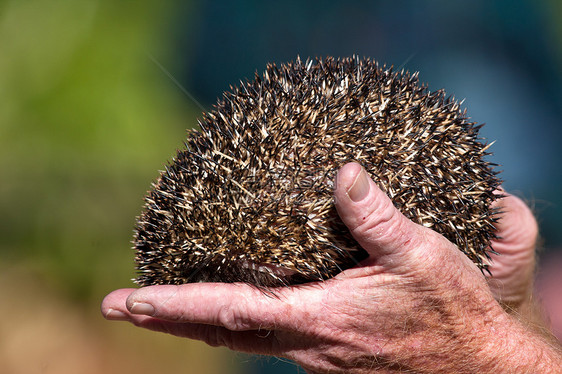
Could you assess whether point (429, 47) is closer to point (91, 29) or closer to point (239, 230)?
point (91, 29)

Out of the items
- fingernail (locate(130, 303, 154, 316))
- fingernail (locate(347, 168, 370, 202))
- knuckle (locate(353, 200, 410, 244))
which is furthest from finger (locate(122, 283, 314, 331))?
fingernail (locate(347, 168, 370, 202))

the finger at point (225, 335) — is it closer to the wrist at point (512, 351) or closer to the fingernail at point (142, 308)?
the fingernail at point (142, 308)

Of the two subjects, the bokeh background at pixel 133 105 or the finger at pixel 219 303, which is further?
the bokeh background at pixel 133 105

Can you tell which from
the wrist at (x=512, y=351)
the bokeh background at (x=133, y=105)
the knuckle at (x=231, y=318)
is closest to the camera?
the knuckle at (x=231, y=318)

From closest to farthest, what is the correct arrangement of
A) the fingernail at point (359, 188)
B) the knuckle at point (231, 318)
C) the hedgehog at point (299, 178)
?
1. the fingernail at point (359, 188)
2. the hedgehog at point (299, 178)
3. the knuckle at point (231, 318)

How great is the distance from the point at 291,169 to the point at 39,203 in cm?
397

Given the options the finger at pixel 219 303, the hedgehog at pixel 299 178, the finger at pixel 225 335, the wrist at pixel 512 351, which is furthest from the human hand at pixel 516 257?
the finger at pixel 219 303

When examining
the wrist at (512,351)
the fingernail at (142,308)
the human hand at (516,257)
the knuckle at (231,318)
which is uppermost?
the fingernail at (142,308)

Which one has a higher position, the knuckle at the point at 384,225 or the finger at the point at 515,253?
the knuckle at the point at 384,225

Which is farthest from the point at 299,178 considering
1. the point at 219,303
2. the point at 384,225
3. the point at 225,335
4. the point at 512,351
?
the point at 512,351

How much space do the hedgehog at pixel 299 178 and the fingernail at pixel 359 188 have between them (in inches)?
4.7

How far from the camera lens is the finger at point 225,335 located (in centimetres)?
228

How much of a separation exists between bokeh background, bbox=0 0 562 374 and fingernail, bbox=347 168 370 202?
350cm

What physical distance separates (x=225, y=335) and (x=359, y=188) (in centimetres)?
99
